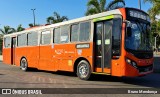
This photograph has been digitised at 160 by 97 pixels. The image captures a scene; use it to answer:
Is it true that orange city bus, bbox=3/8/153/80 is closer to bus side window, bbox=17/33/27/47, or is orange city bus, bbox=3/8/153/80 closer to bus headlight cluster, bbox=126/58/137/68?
bus headlight cluster, bbox=126/58/137/68

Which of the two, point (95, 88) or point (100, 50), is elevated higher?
point (100, 50)

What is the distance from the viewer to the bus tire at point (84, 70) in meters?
12.8

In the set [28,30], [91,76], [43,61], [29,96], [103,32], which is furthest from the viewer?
[28,30]

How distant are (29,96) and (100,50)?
4.33 m

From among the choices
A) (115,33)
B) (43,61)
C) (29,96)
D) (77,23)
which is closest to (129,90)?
(115,33)

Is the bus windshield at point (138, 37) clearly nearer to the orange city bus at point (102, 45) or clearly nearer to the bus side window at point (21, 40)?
the orange city bus at point (102, 45)

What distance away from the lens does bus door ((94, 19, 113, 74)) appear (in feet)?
38.7

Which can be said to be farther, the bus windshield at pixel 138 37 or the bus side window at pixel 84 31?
the bus side window at pixel 84 31

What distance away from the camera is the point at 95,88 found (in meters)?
10.6

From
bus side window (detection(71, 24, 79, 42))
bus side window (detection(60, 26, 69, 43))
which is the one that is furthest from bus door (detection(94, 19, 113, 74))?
bus side window (detection(60, 26, 69, 43))

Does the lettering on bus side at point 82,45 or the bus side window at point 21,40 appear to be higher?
the bus side window at point 21,40

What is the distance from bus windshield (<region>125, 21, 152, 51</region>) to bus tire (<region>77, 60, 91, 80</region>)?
2.44 metres

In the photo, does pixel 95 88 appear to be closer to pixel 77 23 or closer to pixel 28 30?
pixel 77 23

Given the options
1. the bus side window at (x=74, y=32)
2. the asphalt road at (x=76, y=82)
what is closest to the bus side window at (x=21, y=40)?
the asphalt road at (x=76, y=82)
